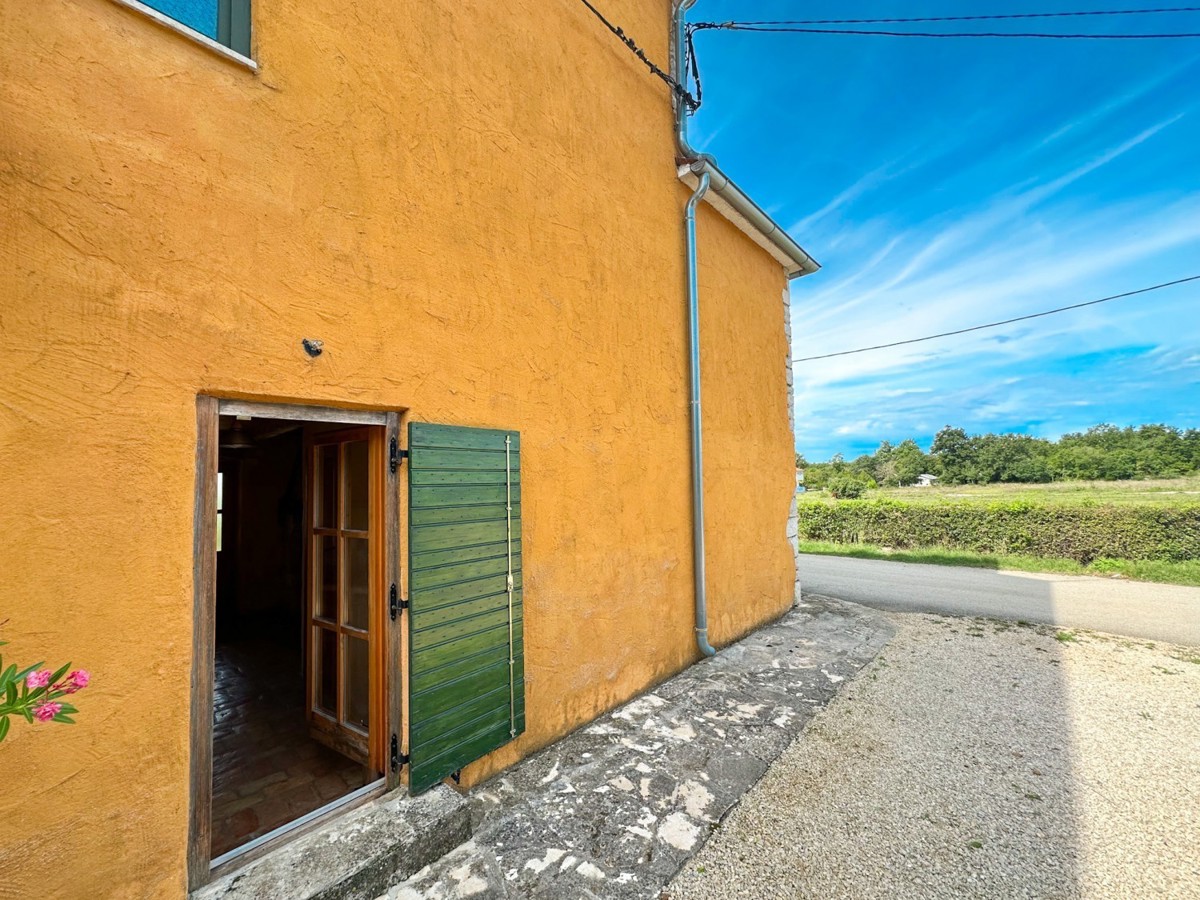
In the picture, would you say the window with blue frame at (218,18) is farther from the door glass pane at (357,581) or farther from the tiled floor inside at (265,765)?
the tiled floor inside at (265,765)

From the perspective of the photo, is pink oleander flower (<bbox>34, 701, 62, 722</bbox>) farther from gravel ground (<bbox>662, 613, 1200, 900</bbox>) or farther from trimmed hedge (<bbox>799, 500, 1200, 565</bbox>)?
trimmed hedge (<bbox>799, 500, 1200, 565</bbox>)

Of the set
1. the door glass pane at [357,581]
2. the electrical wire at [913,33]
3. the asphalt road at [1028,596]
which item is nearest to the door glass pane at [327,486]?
the door glass pane at [357,581]

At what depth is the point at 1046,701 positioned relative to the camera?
3941mm

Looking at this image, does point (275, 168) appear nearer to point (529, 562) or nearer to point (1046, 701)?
point (529, 562)

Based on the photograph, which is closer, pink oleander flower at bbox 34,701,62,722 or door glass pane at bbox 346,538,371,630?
pink oleander flower at bbox 34,701,62,722

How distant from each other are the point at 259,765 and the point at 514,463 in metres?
2.35

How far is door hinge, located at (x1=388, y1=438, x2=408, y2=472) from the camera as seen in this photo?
2.47 metres

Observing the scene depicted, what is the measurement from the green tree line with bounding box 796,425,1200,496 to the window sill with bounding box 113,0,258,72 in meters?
25.8

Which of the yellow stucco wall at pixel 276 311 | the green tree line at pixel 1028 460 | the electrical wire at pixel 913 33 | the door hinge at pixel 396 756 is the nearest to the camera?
the yellow stucco wall at pixel 276 311

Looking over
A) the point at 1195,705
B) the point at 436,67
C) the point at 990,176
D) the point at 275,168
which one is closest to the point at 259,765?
the point at 275,168

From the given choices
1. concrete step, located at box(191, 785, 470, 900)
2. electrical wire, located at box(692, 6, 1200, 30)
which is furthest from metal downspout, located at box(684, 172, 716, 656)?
concrete step, located at box(191, 785, 470, 900)

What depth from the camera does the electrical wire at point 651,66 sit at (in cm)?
392

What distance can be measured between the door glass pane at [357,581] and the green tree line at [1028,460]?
24.8 meters

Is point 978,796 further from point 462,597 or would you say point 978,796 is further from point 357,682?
point 357,682
